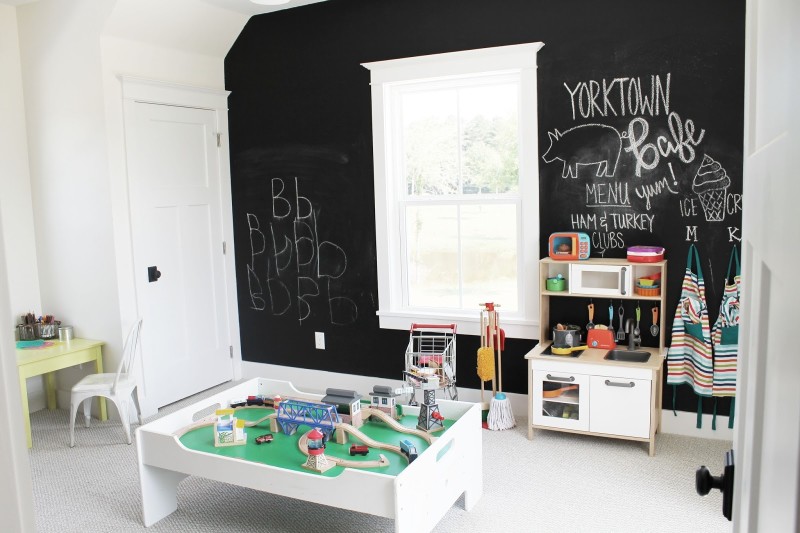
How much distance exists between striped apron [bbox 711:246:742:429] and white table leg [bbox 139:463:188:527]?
112 inches

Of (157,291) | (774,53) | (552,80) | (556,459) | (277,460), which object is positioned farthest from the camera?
(157,291)

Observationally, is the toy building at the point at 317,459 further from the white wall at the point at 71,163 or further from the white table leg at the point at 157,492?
the white wall at the point at 71,163

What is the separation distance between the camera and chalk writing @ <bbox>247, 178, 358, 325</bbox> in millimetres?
5109

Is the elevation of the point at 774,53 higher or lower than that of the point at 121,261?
higher

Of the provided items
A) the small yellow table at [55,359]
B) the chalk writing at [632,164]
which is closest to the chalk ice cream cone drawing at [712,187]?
the chalk writing at [632,164]

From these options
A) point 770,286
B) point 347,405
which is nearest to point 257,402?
point 347,405

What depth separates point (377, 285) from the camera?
4.93 meters

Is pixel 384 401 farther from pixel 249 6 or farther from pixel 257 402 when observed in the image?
pixel 249 6

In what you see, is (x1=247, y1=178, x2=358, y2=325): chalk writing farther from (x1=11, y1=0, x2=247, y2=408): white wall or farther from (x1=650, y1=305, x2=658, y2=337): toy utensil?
(x1=650, y1=305, x2=658, y2=337): toy utensil

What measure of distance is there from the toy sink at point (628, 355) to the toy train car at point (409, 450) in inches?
59.2

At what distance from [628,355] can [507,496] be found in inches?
44.1

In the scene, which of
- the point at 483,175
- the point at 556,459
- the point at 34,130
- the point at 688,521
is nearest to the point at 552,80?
the point at 483,175

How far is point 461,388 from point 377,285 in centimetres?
89

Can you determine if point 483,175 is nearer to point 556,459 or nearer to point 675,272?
point 675,272
